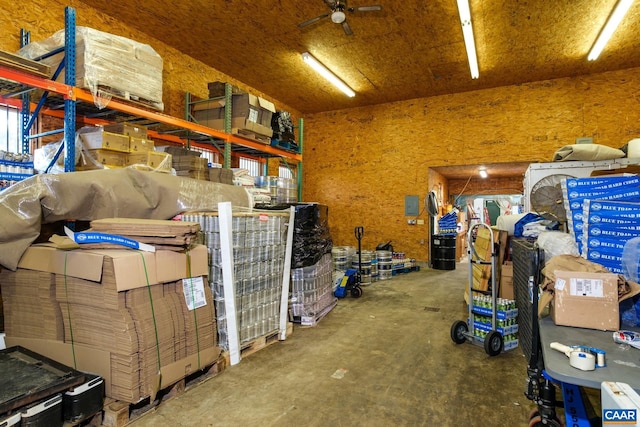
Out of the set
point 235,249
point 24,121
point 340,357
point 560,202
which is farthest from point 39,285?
point 560,202

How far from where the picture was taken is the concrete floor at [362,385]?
2.53 meters

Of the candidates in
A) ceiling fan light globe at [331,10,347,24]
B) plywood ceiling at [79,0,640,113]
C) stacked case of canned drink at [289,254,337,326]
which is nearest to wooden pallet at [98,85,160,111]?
plywood ceiling at [79,0,640,113]

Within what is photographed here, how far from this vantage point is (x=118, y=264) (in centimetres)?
241

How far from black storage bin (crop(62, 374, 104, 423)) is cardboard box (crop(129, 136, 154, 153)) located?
2964mm

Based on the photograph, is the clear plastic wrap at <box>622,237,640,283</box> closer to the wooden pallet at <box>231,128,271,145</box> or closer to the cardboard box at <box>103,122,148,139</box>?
the cardboard box at <box>103,122,148,139</box>

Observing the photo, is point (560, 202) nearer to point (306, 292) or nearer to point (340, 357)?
point (340, 357)

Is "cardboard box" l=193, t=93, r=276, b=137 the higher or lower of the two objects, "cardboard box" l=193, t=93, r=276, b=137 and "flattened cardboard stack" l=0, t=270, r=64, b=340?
the higher

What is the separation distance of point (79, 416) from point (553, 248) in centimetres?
378

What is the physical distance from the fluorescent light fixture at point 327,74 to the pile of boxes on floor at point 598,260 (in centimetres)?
555

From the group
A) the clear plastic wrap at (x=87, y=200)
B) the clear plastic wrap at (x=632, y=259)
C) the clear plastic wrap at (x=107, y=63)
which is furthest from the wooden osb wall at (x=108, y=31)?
the clear plastic wrap at (x=632, y=259)

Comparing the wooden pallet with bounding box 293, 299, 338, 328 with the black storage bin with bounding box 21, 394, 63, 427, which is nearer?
the black storage bin with bounding box 21, 394, 63, 427

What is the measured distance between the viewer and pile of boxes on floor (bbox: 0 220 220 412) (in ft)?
7.99

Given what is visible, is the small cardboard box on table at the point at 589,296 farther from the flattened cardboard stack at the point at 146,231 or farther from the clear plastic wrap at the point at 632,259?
the flattened cardboard stack at the point at 146,231

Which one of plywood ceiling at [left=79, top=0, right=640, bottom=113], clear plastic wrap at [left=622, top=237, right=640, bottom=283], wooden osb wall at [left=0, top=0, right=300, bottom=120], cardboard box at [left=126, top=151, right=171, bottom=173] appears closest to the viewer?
clear plastic wrap at [left=622, top=237, right=640, bottom=283]
